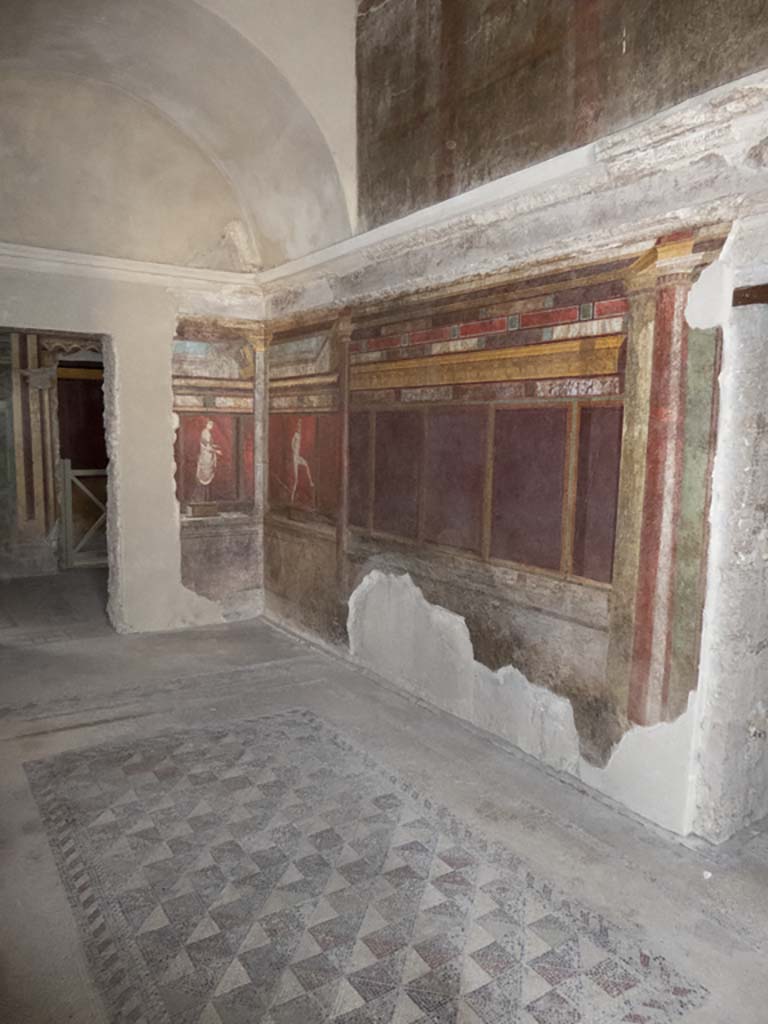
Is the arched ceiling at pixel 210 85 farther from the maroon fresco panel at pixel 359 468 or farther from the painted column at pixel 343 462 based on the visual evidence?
the maroon fresco panel at pixel 359 468

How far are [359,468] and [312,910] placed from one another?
278cm

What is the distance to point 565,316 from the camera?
3.24 metres

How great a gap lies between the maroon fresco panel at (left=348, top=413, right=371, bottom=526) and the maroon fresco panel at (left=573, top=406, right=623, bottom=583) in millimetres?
1650

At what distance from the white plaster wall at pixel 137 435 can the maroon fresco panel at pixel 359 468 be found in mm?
1481

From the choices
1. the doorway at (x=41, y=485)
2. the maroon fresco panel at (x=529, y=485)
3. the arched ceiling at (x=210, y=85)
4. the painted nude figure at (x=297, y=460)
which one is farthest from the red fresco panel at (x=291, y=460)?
the doorway at (x=41, y=485)

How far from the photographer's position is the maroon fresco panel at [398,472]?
4180mm

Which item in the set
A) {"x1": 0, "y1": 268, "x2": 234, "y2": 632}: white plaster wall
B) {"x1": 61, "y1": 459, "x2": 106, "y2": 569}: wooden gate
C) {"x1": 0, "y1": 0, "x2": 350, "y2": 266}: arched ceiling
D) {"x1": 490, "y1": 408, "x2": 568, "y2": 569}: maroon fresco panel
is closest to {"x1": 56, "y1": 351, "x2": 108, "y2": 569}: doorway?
{"x1": 61, "y1": 459, "x2": 106, "y2": 569}: wooden gate

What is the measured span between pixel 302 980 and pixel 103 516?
6.66m

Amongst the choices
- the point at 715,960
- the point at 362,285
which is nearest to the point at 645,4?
the point at 362,285

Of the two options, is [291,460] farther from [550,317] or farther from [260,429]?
[550,317]

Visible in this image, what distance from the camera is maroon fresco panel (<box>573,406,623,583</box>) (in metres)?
3.08

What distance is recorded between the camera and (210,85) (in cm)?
456

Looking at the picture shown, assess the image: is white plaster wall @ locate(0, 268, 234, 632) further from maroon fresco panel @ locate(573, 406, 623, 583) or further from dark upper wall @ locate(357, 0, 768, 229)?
maroon fresco panel @ locate(573, 406, 623, 583)

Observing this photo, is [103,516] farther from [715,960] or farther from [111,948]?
[715,960]
